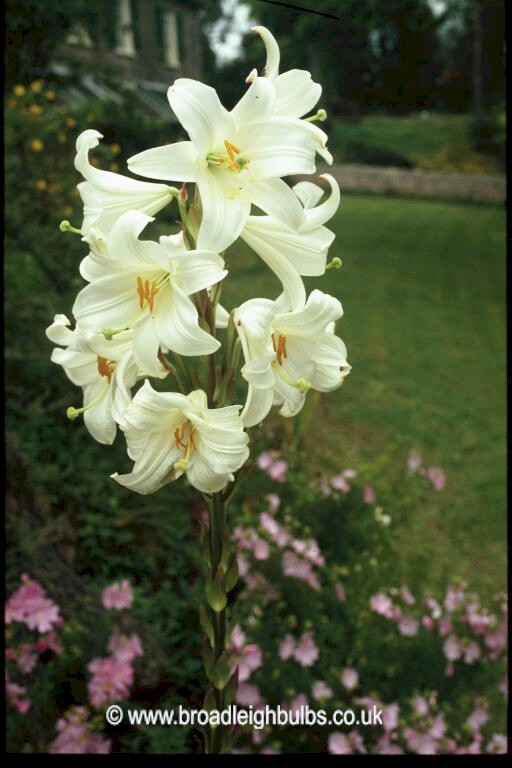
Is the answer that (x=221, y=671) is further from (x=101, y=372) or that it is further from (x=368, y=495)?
(x=368, y=495)

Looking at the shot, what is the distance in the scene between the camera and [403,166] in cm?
450

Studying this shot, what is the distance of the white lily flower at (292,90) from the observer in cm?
103

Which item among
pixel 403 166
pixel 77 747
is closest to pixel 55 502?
pixel 77 747

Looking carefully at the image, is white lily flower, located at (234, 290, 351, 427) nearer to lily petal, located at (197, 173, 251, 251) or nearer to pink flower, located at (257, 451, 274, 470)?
lily petal, located at (197, 173, 251, 251)

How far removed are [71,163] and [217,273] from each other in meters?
2.66

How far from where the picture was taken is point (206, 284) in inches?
37.5

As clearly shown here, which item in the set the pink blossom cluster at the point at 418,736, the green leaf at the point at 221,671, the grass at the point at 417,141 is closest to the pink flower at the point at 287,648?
the pink blossom cluster at the point at 418,736

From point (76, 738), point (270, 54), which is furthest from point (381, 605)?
point (270, 54)

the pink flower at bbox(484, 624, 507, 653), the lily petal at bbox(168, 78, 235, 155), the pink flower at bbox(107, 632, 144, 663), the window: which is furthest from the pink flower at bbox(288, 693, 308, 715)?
the window

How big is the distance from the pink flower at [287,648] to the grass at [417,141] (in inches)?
74.3

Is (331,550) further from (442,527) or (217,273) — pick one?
(217,273)

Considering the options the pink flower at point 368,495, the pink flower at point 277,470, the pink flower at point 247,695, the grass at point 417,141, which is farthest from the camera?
the grass at point 417,141

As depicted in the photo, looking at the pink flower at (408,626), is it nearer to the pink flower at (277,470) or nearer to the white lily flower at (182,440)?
the pink flower at (277,470)

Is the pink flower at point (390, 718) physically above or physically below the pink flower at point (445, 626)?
below
